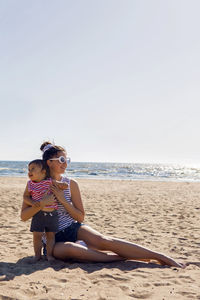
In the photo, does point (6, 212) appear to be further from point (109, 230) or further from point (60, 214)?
point (60, 214)

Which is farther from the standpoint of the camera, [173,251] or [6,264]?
[173,251]

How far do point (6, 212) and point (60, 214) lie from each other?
4.82 m

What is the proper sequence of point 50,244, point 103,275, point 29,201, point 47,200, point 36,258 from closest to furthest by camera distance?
point 103,275
point 47,200
point 29,201
point 50,244
point 36,258

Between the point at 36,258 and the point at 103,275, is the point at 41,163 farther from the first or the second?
the point at 103,275

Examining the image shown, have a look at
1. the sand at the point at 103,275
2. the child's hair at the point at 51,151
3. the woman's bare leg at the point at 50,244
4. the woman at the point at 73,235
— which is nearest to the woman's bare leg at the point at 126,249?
the woman at the point at 73,235

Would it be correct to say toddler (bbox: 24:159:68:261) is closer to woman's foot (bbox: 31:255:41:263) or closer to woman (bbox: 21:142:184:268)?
woman (bbox: 21:142:184:268)

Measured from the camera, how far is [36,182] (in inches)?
144

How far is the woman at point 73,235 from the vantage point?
3.57 m

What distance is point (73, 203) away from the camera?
153 inches

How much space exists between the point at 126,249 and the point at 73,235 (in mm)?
715

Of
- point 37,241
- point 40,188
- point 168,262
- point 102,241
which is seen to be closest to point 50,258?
point 37,241

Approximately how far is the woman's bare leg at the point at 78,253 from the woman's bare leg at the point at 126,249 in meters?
0.12

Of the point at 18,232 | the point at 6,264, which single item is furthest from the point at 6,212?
the point at 6,264

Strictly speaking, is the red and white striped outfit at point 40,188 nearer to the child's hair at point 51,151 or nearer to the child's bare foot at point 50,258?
the child's hair at point 51,151
